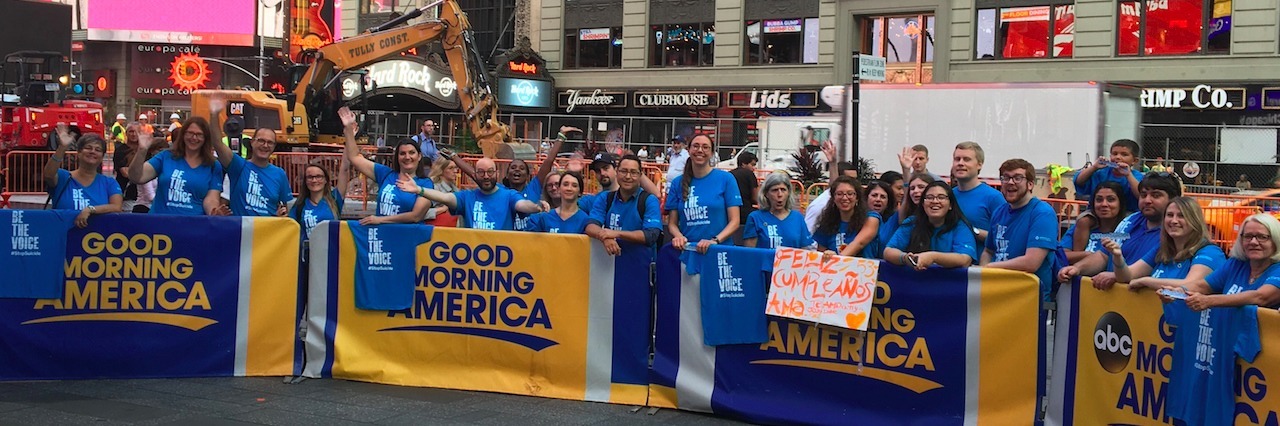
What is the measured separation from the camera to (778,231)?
25.4 ft

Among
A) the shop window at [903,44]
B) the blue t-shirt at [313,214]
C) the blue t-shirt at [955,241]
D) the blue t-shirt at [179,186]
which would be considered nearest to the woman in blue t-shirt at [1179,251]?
the blue t-shirt at [955,241]

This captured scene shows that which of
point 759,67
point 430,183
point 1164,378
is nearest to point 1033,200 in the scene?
point 1164,378

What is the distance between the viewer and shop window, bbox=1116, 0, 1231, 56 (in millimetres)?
30469

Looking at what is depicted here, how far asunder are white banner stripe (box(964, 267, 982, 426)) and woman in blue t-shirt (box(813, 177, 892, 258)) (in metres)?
0.96

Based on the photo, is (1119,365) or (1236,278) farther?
(1119,365)

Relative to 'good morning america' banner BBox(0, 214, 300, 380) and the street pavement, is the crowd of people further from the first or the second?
the street pavement

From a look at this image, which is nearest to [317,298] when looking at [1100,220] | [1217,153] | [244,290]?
[244,290]

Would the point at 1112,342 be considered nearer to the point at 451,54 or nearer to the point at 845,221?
the point at 845,221

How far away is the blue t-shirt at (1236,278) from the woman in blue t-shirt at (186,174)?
632 cm

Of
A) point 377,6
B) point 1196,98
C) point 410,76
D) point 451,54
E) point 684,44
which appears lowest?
point 451,54

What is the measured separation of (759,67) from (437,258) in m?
30.6

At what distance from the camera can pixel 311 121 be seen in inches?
1022

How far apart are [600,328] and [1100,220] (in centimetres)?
310

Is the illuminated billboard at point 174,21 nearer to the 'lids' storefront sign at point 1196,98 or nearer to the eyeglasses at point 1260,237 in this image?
the 'lids' storefront sign at point 1196,98
